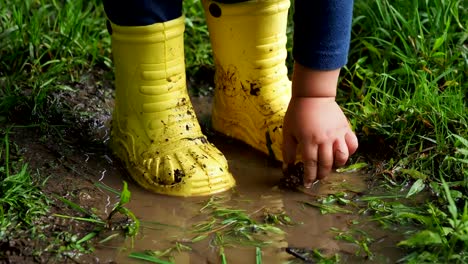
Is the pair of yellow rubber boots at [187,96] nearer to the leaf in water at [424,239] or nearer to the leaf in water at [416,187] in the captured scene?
the leaf in water at [416,187]

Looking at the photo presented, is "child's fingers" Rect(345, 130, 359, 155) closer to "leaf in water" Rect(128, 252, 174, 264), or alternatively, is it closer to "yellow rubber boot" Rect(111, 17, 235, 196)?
"yellow rubber boot" Rect(111, 17, 235, 196)

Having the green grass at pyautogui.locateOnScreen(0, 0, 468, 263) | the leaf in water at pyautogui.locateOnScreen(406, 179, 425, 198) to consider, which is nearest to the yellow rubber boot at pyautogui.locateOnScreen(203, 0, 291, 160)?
the green grass at pyautogui.locateOnScreen(0, 0, 468, 263)

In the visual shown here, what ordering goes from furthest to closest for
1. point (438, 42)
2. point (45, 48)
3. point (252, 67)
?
point (45, 48), point (438, 42), point (252, 67)

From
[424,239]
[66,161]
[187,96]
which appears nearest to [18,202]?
[66,161]

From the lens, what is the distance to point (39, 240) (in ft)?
5.29

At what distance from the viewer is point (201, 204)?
71.3 inches

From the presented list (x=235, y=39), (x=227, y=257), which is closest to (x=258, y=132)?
(x=235, y=39)

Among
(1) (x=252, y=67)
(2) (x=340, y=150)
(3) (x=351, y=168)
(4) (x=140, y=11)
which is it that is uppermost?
(4) (x=140, y=11)

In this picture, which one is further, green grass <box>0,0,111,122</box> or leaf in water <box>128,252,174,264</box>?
green grass <box>0,0,111,122</box>

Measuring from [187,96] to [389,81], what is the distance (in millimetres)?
635

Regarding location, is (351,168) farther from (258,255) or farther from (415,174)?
(258,255)

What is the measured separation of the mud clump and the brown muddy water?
18 millimetres

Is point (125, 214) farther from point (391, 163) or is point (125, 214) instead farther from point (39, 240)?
point (391, 163)

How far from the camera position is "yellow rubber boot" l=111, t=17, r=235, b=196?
185 centimetres
